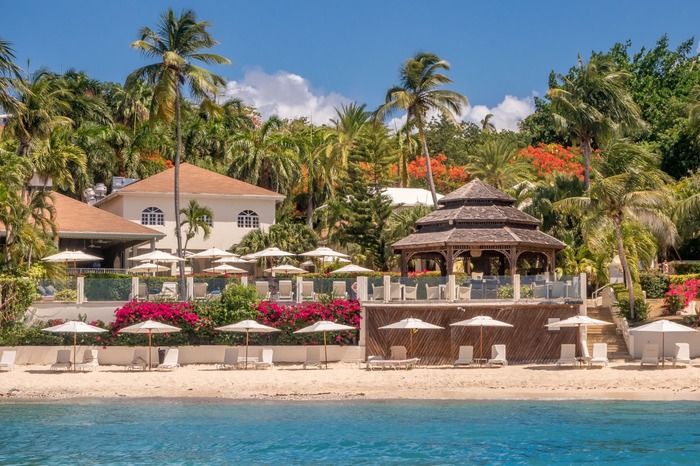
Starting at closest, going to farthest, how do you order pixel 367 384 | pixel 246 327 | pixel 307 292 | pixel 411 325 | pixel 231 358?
pixel 367 384
pixel 411 325
pixel 246 327
pixel 231 358
pixel 307 292

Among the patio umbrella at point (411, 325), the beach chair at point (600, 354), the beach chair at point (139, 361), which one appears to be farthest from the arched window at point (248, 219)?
the beach chair at point (600, 354)

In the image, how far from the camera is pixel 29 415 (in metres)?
30.4

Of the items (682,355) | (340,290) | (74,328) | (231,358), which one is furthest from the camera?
(340,290)

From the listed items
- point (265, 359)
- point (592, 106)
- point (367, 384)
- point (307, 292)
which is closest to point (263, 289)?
point (307, 292)

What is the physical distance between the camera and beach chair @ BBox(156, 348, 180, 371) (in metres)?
35.3

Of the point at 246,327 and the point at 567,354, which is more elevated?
the point at 246,327

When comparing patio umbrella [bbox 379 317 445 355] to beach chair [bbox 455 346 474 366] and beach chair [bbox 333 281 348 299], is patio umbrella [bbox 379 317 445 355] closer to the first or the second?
beach chair [bbox 455 346 474 366]

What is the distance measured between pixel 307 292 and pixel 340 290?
126 centimetres

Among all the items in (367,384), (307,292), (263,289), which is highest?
A: (263,289)

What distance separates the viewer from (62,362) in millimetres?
35156

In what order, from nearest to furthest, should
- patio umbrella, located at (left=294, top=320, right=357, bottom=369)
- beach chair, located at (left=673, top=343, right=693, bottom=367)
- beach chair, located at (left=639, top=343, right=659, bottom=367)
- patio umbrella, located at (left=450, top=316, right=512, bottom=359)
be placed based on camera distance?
1. beach chair, located at (left=639, top=343, right=659, bottom=367)
2. beach chair, located at (left=673, top=343, right=693, bottom=367)
3. patio umbrella, located at (left=450, top=316, right=512, bottom=359)
4. patio umbrella, located at (left=294, top=320, right=357, bottom=369)

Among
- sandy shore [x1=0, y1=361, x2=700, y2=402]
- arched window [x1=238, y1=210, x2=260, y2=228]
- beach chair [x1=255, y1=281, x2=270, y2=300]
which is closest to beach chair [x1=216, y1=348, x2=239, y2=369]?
sandy shore [x1=0, y1=361, x2=700, y2=402]

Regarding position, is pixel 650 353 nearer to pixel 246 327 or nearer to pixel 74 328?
pixel 246 327

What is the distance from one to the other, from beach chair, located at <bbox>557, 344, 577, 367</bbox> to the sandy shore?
1.01 feet
